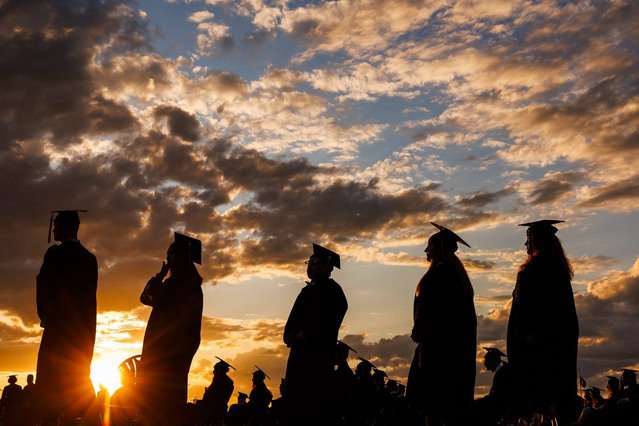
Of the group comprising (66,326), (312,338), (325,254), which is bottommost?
(312,338)

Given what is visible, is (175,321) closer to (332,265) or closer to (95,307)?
(95,307)

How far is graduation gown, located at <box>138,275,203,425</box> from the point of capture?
33.1 feet

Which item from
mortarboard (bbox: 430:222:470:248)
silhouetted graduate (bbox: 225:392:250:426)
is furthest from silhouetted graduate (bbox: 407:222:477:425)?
silhouetted graduate (bbox: 225:392:250:426)

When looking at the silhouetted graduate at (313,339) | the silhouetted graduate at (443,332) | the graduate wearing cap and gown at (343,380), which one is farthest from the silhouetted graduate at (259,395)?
the silhouetted graduate at (443,332)

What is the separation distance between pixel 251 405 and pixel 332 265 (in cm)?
991

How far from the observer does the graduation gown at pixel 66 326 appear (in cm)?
969

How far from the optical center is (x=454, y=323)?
9031mm

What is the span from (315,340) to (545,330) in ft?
10.6

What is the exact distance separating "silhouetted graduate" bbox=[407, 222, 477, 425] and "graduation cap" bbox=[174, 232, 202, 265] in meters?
3.38

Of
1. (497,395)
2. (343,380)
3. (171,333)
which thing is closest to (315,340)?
(171,333)

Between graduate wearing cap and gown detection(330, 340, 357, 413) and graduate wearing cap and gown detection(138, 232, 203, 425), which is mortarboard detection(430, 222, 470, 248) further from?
graduate wearing cap and gown detection(330, 340, 357, 413)

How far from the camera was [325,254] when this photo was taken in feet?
35.6

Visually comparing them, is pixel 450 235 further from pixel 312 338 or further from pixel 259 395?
pixel 259 395

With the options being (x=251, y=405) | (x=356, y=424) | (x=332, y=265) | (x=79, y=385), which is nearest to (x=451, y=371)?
(x=332, y=265)
